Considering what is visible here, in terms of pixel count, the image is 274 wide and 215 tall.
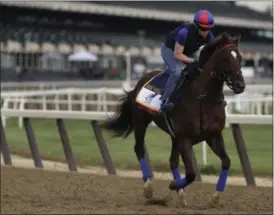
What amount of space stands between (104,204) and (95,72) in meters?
34.5

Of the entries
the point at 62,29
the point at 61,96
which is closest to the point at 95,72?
the point at 62,29

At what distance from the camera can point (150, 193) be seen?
6.23m

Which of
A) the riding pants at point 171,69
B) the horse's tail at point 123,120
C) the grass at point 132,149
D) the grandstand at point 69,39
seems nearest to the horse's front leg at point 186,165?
the riding pants at point 171,69

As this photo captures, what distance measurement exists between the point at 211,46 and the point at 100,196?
2038 mm

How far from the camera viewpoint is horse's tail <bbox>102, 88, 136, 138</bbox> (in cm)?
703

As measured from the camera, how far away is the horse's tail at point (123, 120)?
23.1 feet

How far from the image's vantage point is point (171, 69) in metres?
6.05

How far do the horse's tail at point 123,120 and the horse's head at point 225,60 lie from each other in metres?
1.39

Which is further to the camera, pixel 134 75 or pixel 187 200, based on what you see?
pixel 134 75

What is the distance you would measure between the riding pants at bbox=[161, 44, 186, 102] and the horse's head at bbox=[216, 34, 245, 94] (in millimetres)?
467

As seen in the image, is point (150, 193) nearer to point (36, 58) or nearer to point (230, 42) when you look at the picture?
point (230, 42)

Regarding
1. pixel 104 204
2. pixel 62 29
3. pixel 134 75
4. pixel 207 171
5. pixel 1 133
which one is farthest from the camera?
pixel 134 75

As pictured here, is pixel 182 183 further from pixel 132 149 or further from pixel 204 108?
pixel 132 149

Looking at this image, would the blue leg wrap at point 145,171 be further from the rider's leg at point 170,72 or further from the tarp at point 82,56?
the tarp at point 82,56
